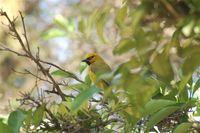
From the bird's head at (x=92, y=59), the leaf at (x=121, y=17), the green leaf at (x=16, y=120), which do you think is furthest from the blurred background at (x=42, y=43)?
the leaf at (x=121, y=17)

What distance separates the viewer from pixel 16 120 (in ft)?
2.02

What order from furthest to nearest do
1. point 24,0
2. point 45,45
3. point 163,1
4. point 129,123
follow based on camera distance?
point 45,45 < point 24,0 < point 129,123 < point 163,1

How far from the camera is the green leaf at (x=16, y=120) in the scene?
61cm

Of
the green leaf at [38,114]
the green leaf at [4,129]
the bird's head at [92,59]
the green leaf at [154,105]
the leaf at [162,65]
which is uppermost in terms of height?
the bird's head at [92,59]

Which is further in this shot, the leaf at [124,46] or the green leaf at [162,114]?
the green leaf at [162,114]

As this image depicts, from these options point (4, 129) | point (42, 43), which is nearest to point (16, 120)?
point (4, 129)

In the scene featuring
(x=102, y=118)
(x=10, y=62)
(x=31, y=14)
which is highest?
(x=31, y=14)

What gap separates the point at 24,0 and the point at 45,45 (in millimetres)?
542

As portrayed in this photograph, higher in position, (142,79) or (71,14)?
(71,14)

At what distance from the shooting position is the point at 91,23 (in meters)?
0.39

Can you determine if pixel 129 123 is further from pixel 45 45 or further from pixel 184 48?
pixel 45 45

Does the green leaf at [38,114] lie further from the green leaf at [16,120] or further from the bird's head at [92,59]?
the bird's head at [92,59]

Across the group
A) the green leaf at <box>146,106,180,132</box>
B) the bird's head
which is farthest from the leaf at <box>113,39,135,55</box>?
the bird's head

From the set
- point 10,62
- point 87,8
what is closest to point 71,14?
point 87,8
